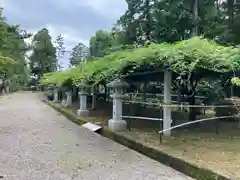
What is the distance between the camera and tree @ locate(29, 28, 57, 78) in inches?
2356

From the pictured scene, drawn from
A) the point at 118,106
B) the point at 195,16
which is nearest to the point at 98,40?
the point at 195,16

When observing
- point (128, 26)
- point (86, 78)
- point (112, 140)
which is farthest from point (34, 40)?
point (112, 140)

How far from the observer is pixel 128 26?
22469 millimetres

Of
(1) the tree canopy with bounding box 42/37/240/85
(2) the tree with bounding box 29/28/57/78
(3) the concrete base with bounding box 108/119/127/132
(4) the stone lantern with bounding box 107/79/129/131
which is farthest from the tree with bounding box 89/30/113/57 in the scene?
(1) the tree canopy with bounding box 42/37/240/85

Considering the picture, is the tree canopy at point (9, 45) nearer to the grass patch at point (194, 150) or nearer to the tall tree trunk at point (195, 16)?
the tall tree trunk at point (195, 16)

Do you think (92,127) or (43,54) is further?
(43,54)

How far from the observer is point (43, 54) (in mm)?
61000

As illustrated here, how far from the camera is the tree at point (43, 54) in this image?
59844mm

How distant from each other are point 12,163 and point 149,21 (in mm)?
17091

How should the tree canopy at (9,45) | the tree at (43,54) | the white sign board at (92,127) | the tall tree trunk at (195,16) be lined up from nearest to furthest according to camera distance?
1. the white sign board at (92,127)
2. the tall tree trunk at (195,16)
3. the tree canopy at (9,45)
4. the tree at (43,54)

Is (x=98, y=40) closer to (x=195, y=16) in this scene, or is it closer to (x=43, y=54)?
(x=195, y=16)

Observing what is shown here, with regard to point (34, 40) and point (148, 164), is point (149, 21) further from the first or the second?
point (34, 40)

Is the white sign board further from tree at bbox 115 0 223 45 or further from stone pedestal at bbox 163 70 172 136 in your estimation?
tree at bbox 115 0 223 45

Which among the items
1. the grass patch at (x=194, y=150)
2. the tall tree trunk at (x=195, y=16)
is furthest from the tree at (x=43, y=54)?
the grass patch at (x=194, y=150)
